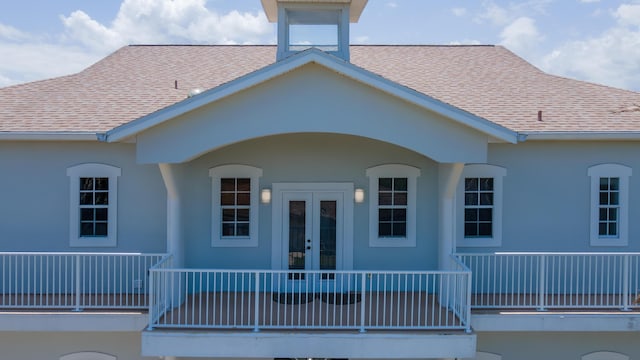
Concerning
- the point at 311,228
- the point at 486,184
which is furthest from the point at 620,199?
the point at 311,228

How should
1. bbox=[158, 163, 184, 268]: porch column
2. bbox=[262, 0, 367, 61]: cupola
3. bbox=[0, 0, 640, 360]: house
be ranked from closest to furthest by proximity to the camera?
bbox=[0, 0, 640, 360]: house → bbox=[158, 163, 184, 268]: porch column → bbox=[262, 0, 367, 61]: cupola

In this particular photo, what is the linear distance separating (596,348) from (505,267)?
2.31 meters

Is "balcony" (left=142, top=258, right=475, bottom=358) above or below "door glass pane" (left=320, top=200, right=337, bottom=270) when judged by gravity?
below

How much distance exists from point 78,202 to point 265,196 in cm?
406

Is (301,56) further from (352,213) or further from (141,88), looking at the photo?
(141,88)

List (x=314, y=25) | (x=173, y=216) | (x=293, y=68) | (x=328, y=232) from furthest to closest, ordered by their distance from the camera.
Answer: (x=314, y=25) → (x=328, y=232) → (x=173, y=216) → (x=293, y=68)

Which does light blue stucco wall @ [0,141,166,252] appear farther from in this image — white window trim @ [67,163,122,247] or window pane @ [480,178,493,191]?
window pane @ [480,178,493,191]

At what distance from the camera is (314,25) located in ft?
39.9

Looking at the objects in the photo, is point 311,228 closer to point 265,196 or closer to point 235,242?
point 265,196

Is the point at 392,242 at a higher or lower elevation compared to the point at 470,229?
lower

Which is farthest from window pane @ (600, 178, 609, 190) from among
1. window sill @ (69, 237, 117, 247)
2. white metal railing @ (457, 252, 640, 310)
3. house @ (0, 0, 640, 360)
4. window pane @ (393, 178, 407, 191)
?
window sill @ (69, 237, 117, 247)

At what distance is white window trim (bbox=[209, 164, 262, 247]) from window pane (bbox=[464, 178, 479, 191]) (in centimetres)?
457

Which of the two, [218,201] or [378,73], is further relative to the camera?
[378,73]

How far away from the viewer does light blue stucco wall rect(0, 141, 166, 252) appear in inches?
427
